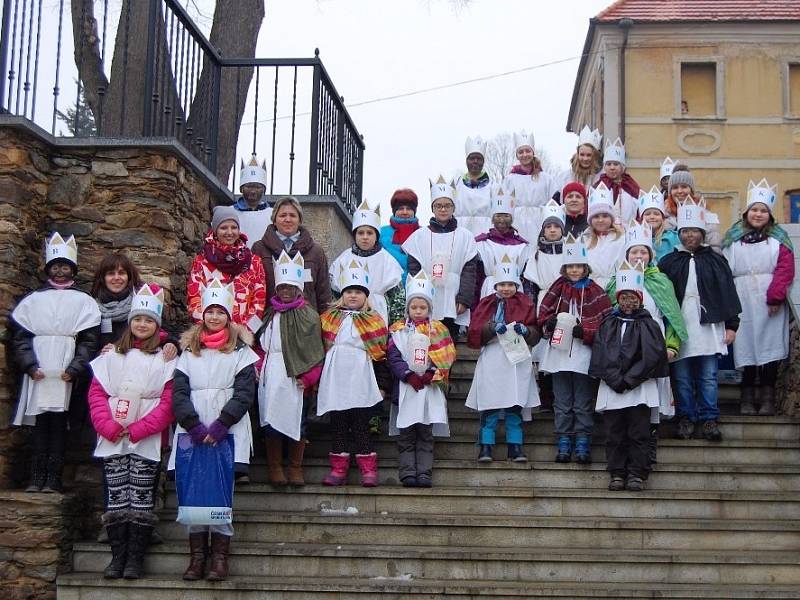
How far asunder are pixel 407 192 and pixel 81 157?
3.38 meters

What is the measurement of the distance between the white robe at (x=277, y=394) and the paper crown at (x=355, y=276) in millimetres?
672

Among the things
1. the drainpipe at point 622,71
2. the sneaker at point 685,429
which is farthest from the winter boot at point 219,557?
the drainpipe at point 622,71

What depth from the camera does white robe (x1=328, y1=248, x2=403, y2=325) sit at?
10.0 m

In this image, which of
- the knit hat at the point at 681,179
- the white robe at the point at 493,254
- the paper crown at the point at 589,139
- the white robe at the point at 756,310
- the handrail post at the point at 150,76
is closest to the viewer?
the handrail post at the point at 150,76

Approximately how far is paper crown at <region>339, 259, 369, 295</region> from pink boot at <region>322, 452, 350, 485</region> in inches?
51.5

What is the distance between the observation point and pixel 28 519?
26.3ft

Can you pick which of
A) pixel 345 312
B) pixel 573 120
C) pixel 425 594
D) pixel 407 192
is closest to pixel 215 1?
pixel 407 192

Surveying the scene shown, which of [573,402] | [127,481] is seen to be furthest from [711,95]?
[127,481]

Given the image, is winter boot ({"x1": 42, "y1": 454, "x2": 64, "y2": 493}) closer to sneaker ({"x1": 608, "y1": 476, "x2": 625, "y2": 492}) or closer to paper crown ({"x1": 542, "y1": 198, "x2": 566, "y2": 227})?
sneaker ({"x1": 608, "y1": 476, "x2": 625, "y2": 492})

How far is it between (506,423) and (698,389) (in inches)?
63.5

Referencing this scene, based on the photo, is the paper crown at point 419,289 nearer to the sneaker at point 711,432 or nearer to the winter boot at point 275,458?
the winter boot at point 275,458

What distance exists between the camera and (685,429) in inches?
371

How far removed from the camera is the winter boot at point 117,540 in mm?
7734

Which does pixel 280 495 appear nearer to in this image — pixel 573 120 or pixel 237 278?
pixel 237 278
